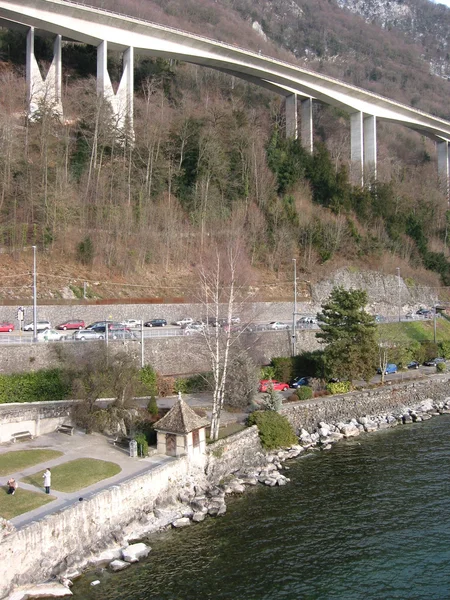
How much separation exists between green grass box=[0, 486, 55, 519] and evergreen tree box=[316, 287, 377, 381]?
68.5ft

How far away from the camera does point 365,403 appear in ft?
112

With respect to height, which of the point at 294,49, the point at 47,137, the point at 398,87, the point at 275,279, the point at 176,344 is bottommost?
the point at 176,344

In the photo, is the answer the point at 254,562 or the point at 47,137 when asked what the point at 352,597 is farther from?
the point at 47,137

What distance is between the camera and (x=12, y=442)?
24297mm

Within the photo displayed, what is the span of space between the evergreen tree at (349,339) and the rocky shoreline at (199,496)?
3133mm

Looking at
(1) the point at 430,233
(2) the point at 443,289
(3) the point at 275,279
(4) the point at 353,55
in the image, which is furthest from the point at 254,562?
(4) the point at 353,55

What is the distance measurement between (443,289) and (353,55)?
100125 mm

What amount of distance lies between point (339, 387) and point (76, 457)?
1813 centimetres

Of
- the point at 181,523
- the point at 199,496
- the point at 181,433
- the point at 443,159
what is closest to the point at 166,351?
the point at 181,433

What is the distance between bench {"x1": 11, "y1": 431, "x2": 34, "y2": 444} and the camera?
24.4 m

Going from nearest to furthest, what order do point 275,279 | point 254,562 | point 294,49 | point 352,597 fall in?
point 352,597, point 254,562, point 275,279, point 294,49

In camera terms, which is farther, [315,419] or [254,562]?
[315,419]

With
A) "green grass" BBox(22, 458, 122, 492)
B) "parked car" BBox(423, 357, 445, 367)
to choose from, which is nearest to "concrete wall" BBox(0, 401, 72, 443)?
"green grass" BBox(22, 458, 122, 492)

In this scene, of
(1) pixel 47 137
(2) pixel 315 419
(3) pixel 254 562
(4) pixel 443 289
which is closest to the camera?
(3) pixel 254 562
